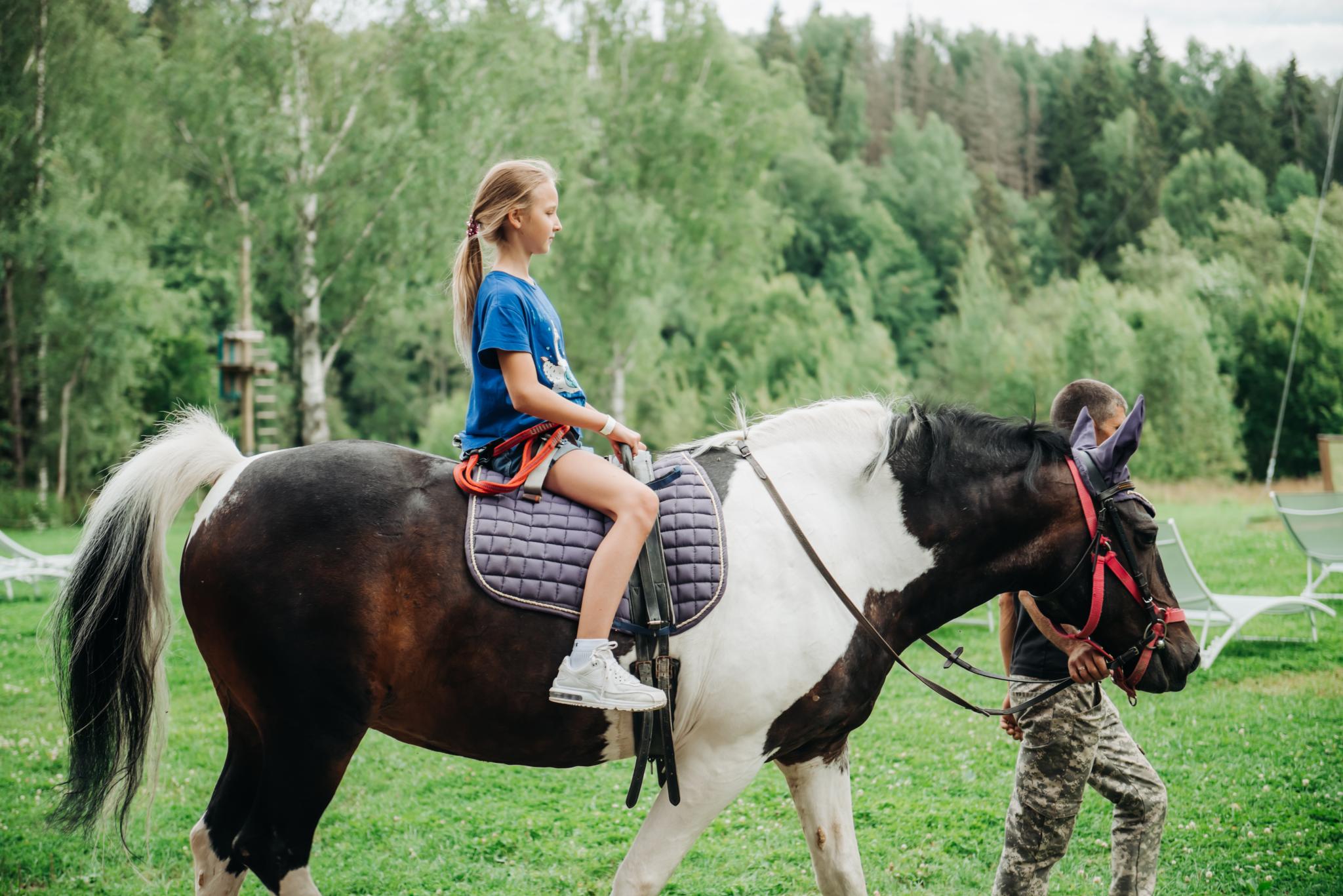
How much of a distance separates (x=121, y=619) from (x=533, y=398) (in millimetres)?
1612

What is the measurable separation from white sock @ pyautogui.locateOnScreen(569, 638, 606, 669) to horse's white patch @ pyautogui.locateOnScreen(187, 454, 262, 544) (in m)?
1.21

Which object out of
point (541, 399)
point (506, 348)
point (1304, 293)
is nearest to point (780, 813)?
point (541, 399)

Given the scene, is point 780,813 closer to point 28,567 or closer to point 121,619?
point 121,619

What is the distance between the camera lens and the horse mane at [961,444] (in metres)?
3.30

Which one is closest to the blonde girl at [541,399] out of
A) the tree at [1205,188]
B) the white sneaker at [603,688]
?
the white sneaker at [603,688]

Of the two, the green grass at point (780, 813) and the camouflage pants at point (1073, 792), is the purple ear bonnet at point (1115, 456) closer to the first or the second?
the camouflage pants at point (1073, 792)

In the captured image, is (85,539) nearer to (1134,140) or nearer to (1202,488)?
(1202,488)

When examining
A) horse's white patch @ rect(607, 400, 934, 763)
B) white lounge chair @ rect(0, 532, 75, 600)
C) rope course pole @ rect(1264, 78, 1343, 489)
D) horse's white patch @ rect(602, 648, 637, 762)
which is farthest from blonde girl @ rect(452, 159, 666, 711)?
rope course pole @ rect(1264, 78, 1343, 489)

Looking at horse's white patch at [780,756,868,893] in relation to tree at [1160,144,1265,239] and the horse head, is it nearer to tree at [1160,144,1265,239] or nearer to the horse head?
the horse head

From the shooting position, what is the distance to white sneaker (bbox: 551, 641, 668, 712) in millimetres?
2832

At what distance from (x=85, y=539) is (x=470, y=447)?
1.30 meters

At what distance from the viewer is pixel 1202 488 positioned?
88.4ft

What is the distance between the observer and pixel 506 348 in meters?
2.99

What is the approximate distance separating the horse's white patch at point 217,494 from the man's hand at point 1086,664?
2.76m
